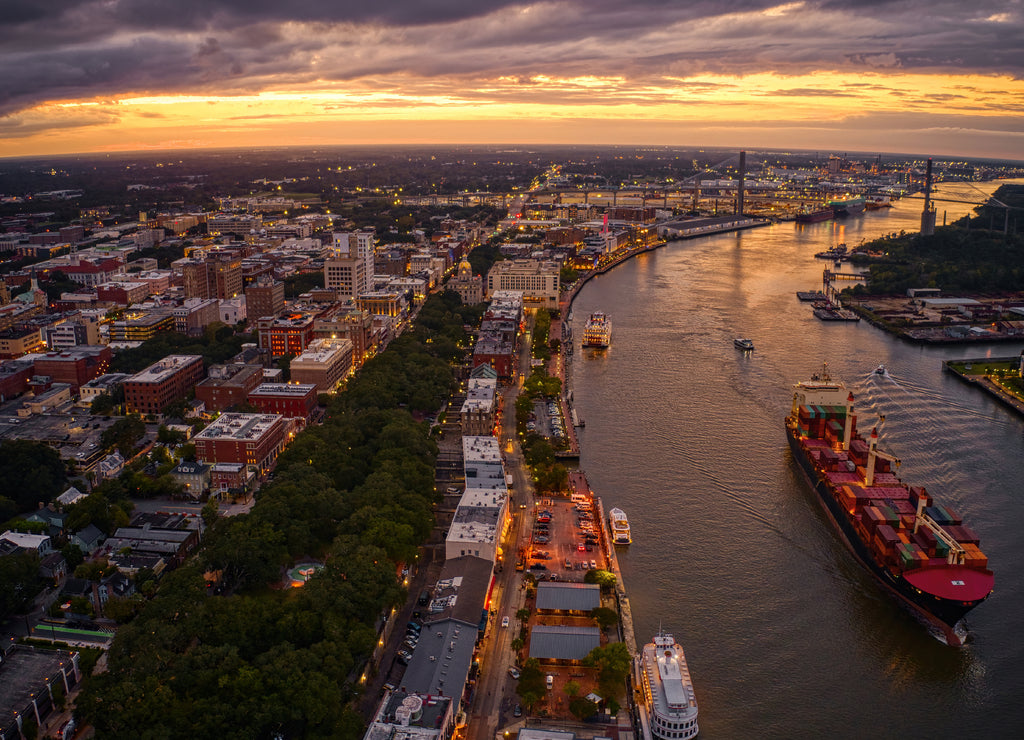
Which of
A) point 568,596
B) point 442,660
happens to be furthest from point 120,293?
point 442,660

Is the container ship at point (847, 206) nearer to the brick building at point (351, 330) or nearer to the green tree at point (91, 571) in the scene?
the brick building at point (351, 330)

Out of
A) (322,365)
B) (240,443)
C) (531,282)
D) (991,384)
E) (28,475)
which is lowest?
(28,475)

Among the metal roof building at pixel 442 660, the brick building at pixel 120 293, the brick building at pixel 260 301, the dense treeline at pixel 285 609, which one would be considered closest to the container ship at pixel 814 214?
the brick building at pixel 260 301

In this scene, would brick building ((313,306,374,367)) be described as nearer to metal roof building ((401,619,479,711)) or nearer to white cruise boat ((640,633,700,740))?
metal roof building ((401,619,479,711))

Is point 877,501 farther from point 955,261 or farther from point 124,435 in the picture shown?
point 955,261

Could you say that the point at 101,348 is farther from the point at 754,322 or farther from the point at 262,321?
the point at 754,322

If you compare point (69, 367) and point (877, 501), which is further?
point (69, 367)
